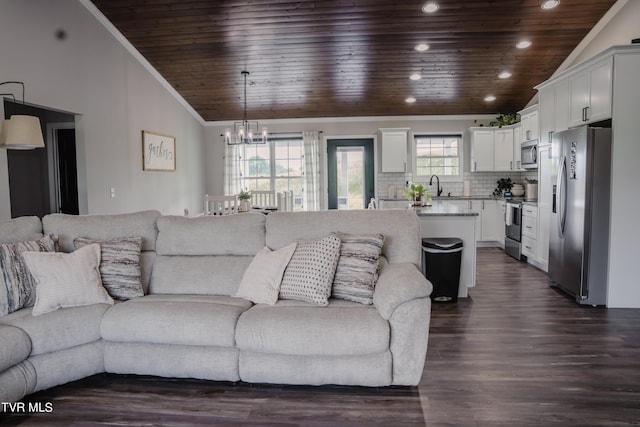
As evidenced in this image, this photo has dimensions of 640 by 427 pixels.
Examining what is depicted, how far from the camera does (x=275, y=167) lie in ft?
28.9

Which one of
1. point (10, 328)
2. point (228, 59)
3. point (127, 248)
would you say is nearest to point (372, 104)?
point (228, 59)

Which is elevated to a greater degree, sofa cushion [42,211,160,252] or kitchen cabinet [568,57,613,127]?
kitchen cabinet [568,57,613,127]

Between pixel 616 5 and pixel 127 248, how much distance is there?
19.1ft

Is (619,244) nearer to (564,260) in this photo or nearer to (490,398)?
(564,260)

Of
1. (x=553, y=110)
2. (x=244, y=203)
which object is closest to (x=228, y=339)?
(x=244, y=203)

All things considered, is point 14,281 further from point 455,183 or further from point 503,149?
point 503,149

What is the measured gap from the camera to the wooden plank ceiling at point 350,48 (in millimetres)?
5133

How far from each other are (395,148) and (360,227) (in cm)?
539

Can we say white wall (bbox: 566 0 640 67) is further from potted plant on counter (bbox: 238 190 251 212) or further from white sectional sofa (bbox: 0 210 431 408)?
potted plant on counter (bbox: 238 190 251 212)

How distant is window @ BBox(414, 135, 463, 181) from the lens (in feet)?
28.0

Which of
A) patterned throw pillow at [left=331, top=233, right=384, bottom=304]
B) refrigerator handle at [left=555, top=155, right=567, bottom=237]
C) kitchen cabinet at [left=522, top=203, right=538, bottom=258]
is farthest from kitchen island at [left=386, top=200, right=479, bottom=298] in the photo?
kitchen cabinet at [left=522, top=203, right=538, bottom=258]

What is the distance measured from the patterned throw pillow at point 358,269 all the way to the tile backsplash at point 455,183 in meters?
5.56

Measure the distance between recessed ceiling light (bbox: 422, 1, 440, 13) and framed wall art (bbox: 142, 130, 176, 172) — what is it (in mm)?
A: 4157

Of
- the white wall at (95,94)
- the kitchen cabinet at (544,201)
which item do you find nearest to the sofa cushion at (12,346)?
the white wall at (95,94)
